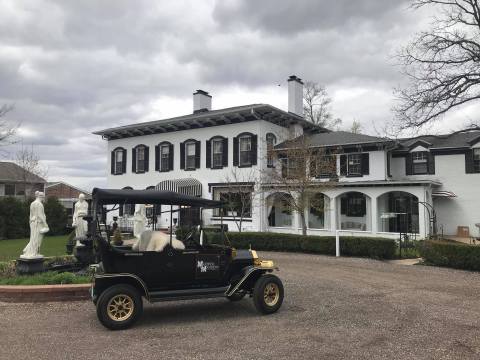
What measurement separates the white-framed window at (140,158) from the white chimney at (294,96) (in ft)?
35.1

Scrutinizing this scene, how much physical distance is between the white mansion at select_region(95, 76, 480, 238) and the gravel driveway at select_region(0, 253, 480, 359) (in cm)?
1296

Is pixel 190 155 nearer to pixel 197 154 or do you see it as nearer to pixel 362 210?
pixel 197 154

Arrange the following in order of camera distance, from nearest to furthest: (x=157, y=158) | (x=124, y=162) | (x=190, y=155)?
(x=190, y=155)
(x=157, y=158)
(x=124, y=162)

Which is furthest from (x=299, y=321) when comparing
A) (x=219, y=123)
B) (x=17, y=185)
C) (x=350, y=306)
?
(x=17, y=185)

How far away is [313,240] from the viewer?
17.4 metres

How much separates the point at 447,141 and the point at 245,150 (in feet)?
39.1

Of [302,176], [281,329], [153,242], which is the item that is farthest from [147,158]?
[281,329]

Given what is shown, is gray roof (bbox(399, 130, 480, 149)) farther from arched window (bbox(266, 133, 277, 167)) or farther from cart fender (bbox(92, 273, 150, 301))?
cart fender (bbox(92, 273, 150, 301))

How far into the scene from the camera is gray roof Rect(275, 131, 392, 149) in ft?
75.8

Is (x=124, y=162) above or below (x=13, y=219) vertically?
above

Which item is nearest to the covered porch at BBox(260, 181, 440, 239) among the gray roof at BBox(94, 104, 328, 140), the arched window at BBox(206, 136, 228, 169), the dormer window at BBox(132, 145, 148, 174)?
the arched window at BBox(206, 136, 228, 169)

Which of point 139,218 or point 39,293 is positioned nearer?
point 39,293

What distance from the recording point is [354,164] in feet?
78.9

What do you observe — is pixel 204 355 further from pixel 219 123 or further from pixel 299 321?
pixel 219 123
